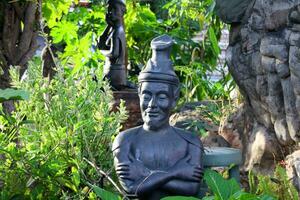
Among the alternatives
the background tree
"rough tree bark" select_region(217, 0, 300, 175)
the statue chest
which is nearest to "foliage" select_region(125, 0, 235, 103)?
"rough tree bark" select_region(217, 0, 300, 175)

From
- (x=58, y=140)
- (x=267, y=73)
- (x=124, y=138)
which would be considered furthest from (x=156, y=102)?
(x=267, y=73)

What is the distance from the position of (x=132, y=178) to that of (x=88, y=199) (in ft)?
1.91

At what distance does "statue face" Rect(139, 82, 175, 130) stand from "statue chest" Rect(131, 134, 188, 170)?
0.10 m

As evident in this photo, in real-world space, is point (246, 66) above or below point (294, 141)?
above

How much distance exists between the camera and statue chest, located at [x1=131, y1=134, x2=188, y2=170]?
3.22 m

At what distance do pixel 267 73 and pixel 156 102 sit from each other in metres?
2.82

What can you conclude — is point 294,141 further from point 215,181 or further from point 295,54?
point 215,181

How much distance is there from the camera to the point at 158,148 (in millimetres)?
3229

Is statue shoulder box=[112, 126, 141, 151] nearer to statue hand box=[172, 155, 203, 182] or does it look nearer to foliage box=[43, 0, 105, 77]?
statue hand box=[172, 155, 203, 182]

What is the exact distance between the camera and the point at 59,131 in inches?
136

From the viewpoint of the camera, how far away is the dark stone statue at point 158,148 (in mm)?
3162

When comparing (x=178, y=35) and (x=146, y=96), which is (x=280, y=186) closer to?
(x=146, y=96)

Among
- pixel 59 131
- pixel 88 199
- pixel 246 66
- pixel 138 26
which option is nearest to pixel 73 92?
pixel 59 131

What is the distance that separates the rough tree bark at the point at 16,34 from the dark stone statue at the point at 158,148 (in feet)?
9.31
